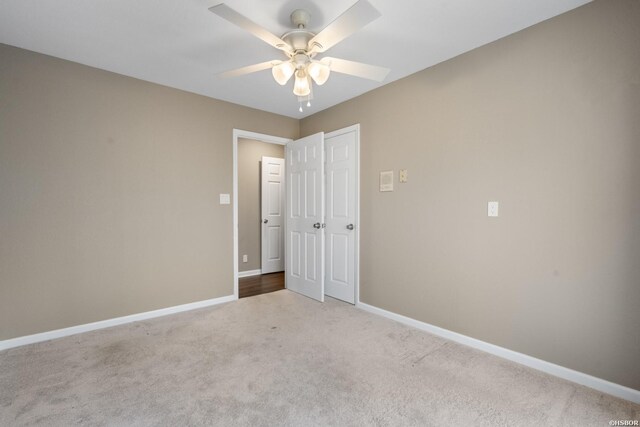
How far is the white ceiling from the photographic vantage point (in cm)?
194

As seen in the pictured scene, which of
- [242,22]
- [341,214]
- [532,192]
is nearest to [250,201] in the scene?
[341,214]

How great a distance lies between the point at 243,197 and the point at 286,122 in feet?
5.13

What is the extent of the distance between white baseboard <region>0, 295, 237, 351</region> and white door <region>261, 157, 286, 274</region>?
161 cm

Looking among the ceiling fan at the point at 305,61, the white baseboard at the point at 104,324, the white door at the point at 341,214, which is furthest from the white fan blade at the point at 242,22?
the white baseboard at the point at 104,324

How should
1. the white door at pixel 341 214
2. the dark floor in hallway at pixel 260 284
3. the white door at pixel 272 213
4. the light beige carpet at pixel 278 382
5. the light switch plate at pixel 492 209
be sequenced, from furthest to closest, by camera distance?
the white door at pixel 272 213 → the dark floor in hallway at pixel 260 284 → the white door at pixel 341 214 → the light switch plate at pixel 492 209 → the light beige carpet at pixel 278 382

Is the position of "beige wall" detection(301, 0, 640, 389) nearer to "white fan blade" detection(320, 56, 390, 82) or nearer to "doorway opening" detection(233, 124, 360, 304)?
"doorway opening" detection(233, 124, 360, 304)

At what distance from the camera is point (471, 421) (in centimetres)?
161

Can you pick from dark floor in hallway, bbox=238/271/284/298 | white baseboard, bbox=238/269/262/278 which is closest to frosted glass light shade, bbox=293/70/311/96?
dark floor in hallway, bbox=238/271/284/298

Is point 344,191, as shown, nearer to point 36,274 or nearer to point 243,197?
point 243,197

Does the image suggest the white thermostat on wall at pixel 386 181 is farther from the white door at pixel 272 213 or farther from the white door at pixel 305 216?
the white door at pixel 272 213

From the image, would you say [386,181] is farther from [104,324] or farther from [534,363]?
[104,324]

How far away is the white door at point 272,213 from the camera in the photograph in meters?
5.19

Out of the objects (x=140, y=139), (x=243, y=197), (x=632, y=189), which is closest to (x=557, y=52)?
(x=632, y=189)

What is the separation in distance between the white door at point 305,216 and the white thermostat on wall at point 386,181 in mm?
780
